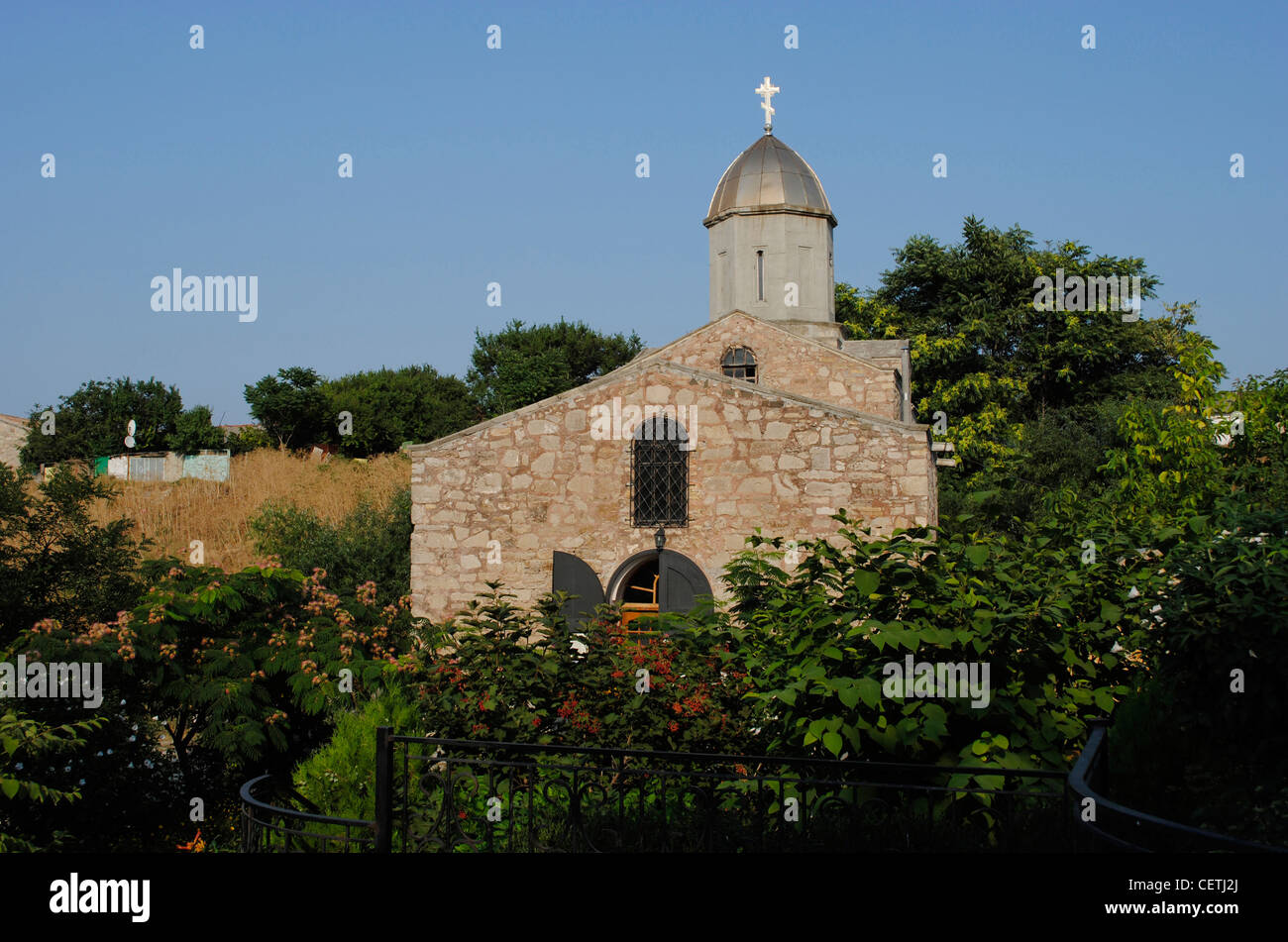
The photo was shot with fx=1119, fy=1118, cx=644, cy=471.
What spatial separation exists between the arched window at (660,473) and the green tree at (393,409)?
25.5 m

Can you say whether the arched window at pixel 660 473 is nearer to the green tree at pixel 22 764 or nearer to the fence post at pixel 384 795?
the green tree at pixel 22 764

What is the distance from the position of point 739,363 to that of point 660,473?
6186mm

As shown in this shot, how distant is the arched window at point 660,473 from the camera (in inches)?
567

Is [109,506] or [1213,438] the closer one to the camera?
[1213,438]

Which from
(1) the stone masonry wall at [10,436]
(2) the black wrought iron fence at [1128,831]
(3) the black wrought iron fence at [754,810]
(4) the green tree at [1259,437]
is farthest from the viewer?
(1) the stone masonry wall at [10,436]

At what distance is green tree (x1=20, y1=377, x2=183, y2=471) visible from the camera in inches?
1399

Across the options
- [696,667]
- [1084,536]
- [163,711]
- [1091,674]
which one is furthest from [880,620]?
[163,711]

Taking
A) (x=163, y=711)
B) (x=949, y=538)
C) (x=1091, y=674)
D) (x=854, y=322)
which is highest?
(x=854, y=322)

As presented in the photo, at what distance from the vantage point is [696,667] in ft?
30.8

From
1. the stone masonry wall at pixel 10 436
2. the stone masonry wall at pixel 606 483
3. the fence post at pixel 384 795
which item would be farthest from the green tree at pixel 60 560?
the stone masonry wall at pixel 10 436

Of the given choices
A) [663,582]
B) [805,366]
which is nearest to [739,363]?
[805,366]

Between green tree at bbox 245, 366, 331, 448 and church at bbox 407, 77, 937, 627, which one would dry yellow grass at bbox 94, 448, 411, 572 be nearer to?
green tree at bbox 245, 366, 331, 448
